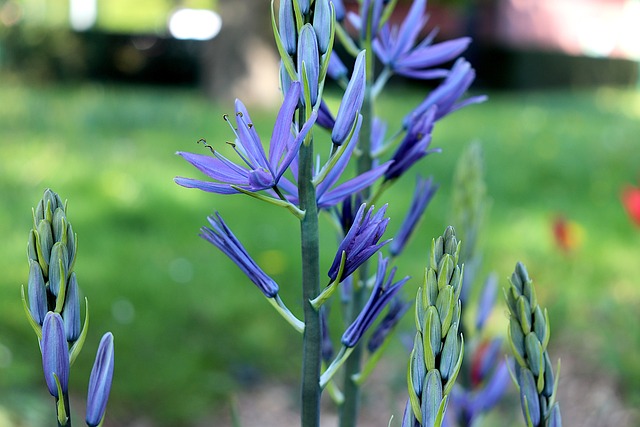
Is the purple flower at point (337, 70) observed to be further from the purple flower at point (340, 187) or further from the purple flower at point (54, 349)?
the purple flower at point (54, 349)

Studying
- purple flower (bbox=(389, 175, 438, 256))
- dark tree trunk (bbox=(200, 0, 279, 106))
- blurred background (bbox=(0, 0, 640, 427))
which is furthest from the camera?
dark tree trunk (bbox=(200, 0, 279, 106))

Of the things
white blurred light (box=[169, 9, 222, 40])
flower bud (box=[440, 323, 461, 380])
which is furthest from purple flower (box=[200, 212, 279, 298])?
white blurred light (box=[169, 9, 222, 40])

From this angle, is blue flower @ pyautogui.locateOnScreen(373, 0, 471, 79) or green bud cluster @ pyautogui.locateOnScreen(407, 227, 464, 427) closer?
green bud cluster @ pyautogui.locateOnScreen(407, 227, 464, 427)

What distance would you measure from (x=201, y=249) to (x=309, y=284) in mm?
3396

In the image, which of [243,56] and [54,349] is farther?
[243,56]

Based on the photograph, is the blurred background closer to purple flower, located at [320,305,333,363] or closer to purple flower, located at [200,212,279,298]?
purple flower, located at [320,305,333,363]

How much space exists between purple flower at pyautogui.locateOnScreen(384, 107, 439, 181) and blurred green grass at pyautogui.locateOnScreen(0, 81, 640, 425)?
48 cm

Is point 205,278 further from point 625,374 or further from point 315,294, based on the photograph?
point 315,294

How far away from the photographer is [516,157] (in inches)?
245

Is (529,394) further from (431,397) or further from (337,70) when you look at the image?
(337,70)

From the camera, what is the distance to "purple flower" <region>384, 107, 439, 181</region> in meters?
0.73

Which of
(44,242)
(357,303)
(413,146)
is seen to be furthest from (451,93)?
(44,242)

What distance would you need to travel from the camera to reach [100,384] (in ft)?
1.86

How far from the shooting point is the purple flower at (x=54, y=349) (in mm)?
539
